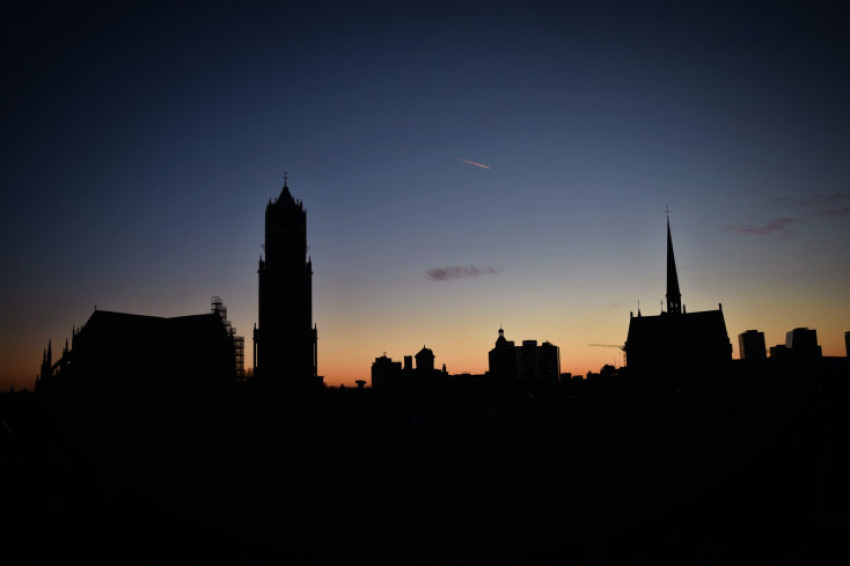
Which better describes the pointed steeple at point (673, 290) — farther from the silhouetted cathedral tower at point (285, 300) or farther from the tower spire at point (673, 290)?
the silhouetted cathedral tower at point (285, 300)

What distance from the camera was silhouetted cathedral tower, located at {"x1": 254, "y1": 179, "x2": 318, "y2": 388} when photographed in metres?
99.1

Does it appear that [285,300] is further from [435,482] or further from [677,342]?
[435,482]

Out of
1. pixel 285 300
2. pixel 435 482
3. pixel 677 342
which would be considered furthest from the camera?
pixel 285 300

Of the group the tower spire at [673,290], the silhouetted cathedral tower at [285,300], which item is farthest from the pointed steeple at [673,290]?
the silhouetted cathedral tower at [285,300]

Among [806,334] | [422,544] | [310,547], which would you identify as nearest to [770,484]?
[422,544]

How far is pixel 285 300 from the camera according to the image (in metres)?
101

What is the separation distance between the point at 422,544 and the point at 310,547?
16.7 feet

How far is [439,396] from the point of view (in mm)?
39562

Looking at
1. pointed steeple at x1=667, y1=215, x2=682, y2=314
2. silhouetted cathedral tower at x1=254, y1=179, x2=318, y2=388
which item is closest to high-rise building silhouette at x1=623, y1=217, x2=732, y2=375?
pointed steeple at x1=667, y1=215, x2=682, y2=314

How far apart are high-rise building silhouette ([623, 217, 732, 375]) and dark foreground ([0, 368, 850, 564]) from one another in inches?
2035

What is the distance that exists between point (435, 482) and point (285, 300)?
75711 millimetres

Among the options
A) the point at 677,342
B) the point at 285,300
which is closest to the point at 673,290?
the point at 677,342

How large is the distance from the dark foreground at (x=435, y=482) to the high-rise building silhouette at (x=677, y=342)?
5168 centimetres

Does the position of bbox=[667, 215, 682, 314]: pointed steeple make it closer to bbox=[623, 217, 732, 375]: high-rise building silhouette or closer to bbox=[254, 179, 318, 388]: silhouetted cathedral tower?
bbox=[623, 217, 732, 375]: high-rise building silhouette
